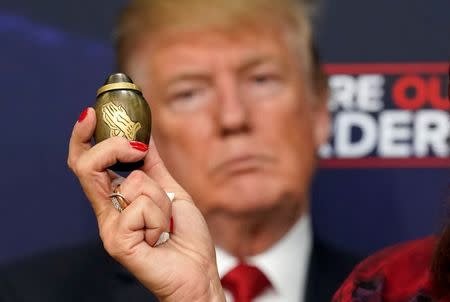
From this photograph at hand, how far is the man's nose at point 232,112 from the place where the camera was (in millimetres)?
1867

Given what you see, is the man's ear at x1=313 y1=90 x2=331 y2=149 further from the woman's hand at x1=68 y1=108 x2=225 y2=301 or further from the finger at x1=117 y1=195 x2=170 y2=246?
the finger at x1=117 y1=195 x2=170 y2=246

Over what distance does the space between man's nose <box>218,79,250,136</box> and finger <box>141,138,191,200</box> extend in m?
0.60

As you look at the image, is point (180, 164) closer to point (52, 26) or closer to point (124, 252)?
point (52, 26)

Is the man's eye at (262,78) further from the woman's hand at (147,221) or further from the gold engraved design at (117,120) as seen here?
the gold engraved design at (117,120)

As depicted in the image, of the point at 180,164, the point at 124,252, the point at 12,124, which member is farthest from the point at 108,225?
the point at 12,124

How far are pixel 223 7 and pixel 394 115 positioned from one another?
432 millimetres

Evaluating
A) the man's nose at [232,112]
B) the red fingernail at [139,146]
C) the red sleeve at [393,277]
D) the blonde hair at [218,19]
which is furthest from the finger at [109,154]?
the blonde hair at [218,19]

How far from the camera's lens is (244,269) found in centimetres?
189

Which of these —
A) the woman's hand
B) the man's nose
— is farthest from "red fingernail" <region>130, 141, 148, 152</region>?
the man's nose

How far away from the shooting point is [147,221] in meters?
1.16

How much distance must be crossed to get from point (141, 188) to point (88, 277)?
33.1 inches

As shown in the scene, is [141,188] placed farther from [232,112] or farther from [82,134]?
[232,112]

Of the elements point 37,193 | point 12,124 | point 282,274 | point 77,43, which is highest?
point 77,43

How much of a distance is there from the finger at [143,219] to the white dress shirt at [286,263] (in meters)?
0.71
